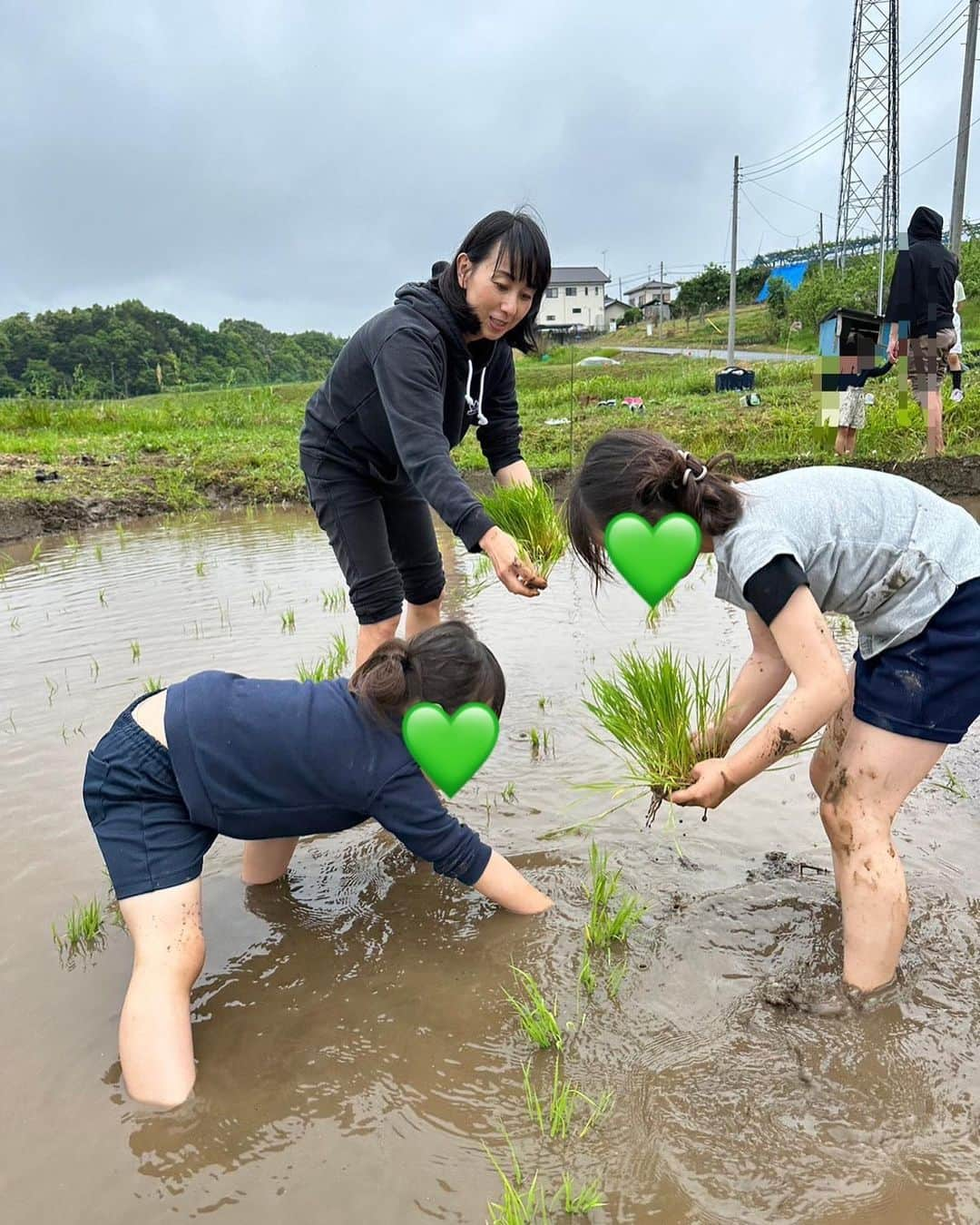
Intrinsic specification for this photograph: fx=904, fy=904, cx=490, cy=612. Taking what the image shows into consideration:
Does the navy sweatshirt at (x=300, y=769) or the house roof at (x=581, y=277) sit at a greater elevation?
the house roof at (x=581, y=277)

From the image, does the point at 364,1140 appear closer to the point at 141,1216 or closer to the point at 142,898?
the point at 141,1216

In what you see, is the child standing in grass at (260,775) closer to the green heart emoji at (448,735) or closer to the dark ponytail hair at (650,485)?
the green heart emoji at (448,735)

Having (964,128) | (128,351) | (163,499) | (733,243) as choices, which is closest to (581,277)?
(128,351)

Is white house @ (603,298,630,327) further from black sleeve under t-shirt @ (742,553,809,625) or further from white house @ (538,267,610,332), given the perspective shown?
black sleeve under t-shirt @ (742,553,809,625)

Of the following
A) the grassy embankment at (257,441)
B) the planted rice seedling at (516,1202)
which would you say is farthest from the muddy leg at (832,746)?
the grassy embankment at (257,441)

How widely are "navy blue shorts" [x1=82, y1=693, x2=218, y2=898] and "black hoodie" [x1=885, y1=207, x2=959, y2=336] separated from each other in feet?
20.8

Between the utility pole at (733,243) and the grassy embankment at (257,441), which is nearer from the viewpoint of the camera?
the grassy embankment at (257,441)

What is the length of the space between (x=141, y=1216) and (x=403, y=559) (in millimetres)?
1984

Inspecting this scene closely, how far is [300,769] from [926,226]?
6.66m

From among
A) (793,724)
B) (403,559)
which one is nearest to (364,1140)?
(793,724)

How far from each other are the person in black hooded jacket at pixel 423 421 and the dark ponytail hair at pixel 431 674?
25cm

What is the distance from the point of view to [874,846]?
5.85ft

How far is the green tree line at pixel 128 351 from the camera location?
4256cm

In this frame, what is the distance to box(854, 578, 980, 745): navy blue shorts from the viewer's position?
5.65ft
